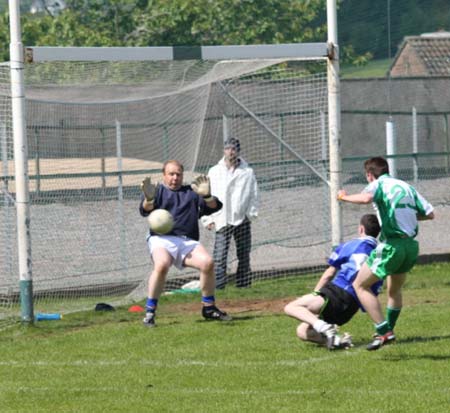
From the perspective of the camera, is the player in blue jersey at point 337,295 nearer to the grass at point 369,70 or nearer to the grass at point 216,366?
the grass at point 216,366

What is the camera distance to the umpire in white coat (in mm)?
15383

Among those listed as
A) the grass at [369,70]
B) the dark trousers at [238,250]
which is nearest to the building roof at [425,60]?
the grass at [369,70]

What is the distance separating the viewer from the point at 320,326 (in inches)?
411

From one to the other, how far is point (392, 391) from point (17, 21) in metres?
5.97

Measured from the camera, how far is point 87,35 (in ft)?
97.7

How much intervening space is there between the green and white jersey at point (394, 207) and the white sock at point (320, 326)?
919 millimetres

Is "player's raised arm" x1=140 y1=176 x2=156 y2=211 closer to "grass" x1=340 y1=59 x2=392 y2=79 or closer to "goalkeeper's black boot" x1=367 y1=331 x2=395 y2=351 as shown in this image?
"goalkeeper's black boot" x1=367 y1=331 x2=395 y2=351

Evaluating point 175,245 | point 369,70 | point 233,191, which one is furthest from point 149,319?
point 369,70

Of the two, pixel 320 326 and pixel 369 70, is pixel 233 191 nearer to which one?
pixel 320 326

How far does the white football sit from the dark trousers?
323cm

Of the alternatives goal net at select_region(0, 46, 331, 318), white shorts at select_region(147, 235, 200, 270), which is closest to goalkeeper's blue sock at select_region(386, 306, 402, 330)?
white shorts at select_region(147, 235, 200, 270)

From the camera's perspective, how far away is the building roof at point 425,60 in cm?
3509

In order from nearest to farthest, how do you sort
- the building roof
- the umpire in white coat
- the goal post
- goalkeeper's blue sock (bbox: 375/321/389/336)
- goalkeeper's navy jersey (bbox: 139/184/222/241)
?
goalkeeper's blue sock (bbox: 375/321/389/336)
goalkeeper's navy jersey (bbox: 139/184/222/241)
the goal post
the umpire in white coat
the building roof

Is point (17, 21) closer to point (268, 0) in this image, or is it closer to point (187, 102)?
point (187, 102)
